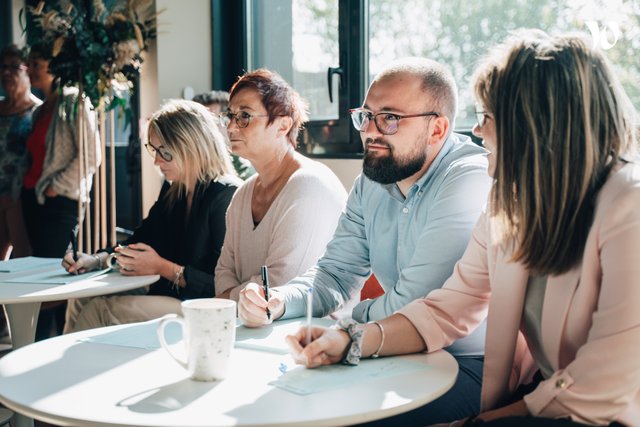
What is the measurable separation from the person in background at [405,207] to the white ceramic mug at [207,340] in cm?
46

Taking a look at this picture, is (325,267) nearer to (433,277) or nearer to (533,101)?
(433,277)

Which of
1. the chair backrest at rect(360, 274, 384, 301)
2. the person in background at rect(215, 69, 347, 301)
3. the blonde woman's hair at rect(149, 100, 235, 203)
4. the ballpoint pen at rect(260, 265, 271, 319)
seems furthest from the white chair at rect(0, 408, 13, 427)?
the ballpoint pen at rect(260, 265, 271, 319)

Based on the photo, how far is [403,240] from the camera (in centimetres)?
199

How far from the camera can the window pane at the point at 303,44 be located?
385 cm

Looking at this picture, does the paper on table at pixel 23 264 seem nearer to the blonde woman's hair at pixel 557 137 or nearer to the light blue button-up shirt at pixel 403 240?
the light blue button-up shirt at pixel 403 240

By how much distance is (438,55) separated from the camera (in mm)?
3170

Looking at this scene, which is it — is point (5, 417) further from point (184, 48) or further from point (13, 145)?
point (184, 48)

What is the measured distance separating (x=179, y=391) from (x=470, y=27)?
2.25 metres

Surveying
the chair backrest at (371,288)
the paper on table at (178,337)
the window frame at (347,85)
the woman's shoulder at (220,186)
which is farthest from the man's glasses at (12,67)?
the paper on table at (178,337)

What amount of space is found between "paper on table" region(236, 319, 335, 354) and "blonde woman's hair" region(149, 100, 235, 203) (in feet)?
4.27

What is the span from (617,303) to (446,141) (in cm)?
91

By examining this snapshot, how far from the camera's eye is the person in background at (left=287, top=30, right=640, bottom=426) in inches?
48.8

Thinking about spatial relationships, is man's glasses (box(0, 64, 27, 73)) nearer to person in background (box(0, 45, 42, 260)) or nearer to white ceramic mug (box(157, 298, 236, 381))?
person in background (box(0, 45, 42, 260))

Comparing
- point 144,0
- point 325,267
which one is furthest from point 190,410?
point 144,0
